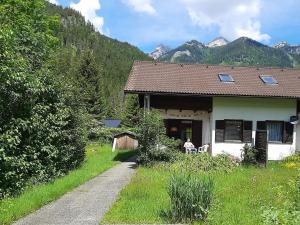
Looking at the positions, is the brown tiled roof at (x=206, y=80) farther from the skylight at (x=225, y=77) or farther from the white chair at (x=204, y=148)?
the white chair at (x=204, y=148)

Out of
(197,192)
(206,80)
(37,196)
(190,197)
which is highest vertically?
(206,80)

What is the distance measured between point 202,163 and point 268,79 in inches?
398

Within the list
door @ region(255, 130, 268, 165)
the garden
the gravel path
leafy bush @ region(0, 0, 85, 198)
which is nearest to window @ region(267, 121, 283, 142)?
door @ region(255, 130, 268, 165)

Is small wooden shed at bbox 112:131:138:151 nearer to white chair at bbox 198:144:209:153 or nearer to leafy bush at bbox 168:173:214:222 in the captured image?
white chair at bbox 198:144:209:153

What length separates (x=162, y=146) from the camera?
21891mm

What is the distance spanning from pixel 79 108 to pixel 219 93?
28.1 ft

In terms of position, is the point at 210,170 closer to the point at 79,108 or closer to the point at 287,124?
the point at 79,108

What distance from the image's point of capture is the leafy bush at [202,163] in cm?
2017

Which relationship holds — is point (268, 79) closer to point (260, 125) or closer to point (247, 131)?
point (260, 125)

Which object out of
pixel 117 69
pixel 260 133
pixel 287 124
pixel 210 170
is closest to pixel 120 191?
pixel 210 170

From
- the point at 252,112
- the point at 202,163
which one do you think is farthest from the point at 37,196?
the point at 252,112

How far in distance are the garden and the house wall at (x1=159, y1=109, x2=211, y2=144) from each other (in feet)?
14.2

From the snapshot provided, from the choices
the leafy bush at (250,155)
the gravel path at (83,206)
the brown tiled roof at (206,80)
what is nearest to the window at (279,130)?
the brown tiled roof at (206,80)

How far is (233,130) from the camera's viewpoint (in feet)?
85.4
